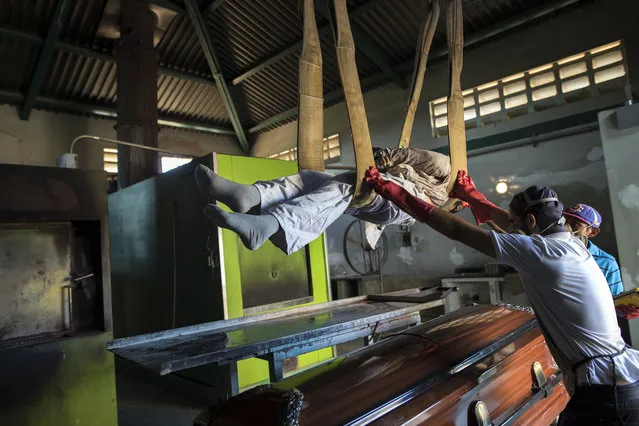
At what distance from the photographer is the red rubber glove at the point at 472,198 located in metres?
2.63

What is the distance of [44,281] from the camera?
9.83 ft

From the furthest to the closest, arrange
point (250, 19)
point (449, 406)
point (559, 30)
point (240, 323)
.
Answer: point (250, 19)
point (559, 30)
point (240, 323)
point (449, 406)


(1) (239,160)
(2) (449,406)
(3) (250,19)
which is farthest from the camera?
(3) (250,19)

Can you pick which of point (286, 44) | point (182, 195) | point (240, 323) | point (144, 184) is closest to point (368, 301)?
point (240, 323)

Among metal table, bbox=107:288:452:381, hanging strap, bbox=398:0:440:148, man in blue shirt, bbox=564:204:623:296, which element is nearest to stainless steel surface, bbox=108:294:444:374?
metal table, bbox=107:288:452:381

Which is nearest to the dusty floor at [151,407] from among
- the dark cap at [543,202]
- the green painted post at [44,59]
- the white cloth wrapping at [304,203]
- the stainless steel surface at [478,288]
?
the white cloth wrapping at [304,203]

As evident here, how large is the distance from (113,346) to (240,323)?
2.33ft

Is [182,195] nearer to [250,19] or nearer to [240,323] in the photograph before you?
[240,323]

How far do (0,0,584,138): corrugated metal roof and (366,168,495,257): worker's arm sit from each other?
17.9 feet

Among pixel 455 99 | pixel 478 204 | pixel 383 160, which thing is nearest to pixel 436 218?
pixel 383 160

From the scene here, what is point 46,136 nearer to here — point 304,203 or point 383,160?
point 383,160

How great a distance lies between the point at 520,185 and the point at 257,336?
5613 mm

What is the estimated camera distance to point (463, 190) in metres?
2.76

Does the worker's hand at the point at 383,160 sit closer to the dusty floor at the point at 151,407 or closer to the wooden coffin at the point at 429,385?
the wooden coffin at the point at 429,385
